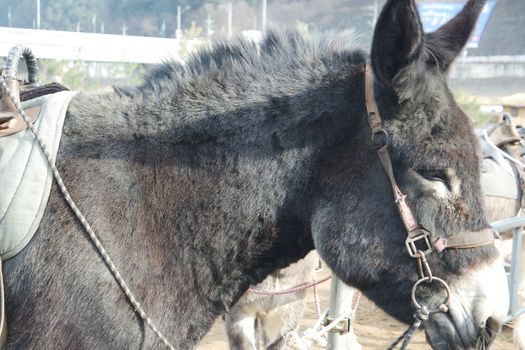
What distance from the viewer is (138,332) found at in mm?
2203

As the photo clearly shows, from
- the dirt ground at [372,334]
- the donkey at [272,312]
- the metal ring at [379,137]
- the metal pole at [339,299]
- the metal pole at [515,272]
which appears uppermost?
the metal ring at [379,137]

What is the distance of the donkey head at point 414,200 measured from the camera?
2.21 metres

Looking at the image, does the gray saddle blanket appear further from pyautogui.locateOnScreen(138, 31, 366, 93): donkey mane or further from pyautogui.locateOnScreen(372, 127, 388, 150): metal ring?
pyautogui.locateOnScreen(372, 127, 388, 150): metal ring

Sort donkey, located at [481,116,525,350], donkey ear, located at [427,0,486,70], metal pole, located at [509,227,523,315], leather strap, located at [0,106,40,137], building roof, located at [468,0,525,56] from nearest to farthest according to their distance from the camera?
leather strap, located at [0,106,40,137]
donkey ear, located at [427,0,486,70]
metal pole, located at [509,227,523,315]
donkey, located at [481,116,525,350]
building roof, located at [468,0,525,56]

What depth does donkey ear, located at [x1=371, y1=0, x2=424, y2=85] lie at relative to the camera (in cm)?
208

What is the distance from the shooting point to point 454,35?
7.85 feet

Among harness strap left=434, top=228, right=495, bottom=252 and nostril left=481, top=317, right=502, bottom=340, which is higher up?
harness strap left=434, top=228, right=495, bottom=252

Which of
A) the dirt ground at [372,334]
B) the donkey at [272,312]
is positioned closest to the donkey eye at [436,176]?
the donkey at [272,312]

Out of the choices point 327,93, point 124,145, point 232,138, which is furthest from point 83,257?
point 327,93

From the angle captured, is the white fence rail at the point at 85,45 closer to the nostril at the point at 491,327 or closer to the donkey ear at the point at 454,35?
the donkey ear at the point at 454,35

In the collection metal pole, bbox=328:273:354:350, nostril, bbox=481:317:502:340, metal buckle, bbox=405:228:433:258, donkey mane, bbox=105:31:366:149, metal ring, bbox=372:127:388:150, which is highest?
donkey mane, bbox=105:31:366:149

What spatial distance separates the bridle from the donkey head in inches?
0.8

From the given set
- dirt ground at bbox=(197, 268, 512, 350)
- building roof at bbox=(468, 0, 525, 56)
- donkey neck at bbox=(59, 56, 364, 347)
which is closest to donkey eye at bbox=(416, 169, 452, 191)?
donkey neck at bbox=(59, 56, 364, 347)

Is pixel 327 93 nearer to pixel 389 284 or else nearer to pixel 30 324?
pixel 389 284
